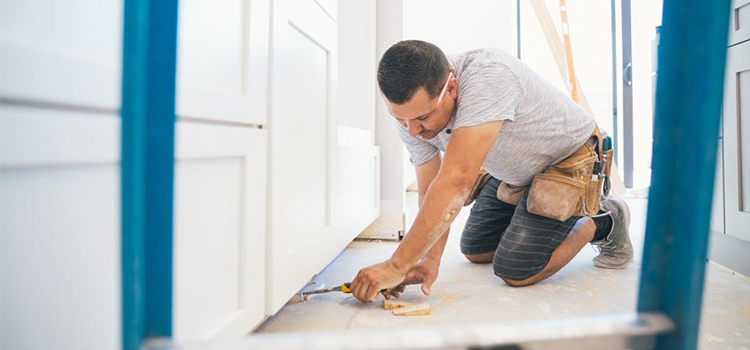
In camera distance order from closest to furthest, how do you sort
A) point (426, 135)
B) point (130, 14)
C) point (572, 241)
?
1. point (130, 14)
2. point (426, 135)
3. point (572, 241)

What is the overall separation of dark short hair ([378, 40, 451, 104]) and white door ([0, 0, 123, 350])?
0.72 meters

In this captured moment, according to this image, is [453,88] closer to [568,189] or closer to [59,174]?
[568,189]

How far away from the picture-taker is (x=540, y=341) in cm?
38

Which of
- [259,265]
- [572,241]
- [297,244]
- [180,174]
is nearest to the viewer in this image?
[180,174]

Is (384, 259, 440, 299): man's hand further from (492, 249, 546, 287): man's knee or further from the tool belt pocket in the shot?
the tool belt pocket

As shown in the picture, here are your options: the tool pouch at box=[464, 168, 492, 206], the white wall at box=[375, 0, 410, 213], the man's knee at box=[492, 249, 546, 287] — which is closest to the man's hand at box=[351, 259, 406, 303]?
the man's knee at box=[492, 249, 546, 287]

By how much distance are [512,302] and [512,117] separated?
561 mm

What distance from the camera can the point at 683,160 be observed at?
1.29ft

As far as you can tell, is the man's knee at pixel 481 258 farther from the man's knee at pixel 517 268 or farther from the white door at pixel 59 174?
the white door at pixel 59 174

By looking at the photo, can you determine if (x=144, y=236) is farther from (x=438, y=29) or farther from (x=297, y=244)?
(x=438, y=29)

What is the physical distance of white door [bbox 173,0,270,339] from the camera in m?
0.67

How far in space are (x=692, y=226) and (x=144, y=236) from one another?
17.6 inches

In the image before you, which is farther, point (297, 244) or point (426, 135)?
point (426, 135)

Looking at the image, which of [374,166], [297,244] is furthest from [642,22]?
[297,244]
